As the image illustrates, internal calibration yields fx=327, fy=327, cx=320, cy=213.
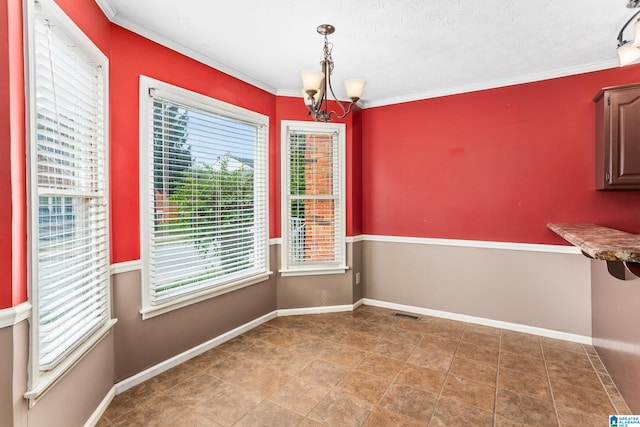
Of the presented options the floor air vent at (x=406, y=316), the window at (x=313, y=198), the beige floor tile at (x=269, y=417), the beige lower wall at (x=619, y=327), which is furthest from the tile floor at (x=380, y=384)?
the window at (x=313, y=198)

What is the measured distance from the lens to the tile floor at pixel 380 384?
6.57 ft

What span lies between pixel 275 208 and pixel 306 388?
191 centimetres

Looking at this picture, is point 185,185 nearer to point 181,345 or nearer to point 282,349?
point 181,345

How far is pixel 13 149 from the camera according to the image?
1.32m

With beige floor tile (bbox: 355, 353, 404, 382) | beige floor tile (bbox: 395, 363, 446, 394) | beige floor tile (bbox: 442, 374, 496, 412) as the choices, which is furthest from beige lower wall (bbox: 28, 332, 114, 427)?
beige floor tile (bbox: 442, 374, 496, 412)

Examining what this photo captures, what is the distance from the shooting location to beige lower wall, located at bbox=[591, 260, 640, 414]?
6.45ft

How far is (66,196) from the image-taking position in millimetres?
1703

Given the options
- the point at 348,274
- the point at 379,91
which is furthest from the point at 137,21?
the point at 348,274

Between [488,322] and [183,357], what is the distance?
2.99 meters

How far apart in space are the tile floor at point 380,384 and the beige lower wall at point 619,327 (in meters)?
0.12

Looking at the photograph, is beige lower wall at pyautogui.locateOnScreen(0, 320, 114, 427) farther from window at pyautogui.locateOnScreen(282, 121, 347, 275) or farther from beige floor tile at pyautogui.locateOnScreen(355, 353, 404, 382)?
window at pyautogui.locateOnScreen(282, 121, 347, 275)

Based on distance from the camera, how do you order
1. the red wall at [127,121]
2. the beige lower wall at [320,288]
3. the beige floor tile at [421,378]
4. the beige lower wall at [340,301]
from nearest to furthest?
1. the beige lower wall at [340,301]
2. the red wall at [127,121]
3. the beige floor tile at [421,378]
4. the beige lower wall at [320,288]

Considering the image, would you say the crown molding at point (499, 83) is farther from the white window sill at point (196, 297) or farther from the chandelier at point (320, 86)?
the white window sill at point (196, 297)

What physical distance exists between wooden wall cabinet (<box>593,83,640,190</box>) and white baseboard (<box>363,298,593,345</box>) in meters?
1.42
